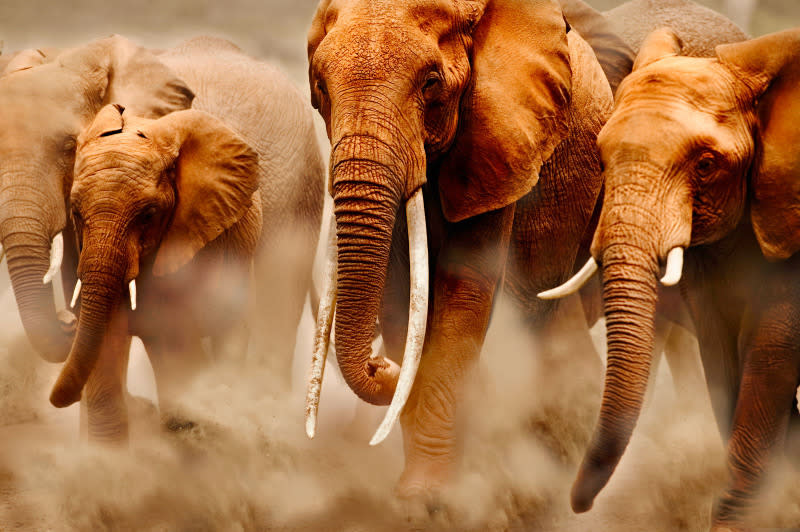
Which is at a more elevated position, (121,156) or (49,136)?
(121,156)

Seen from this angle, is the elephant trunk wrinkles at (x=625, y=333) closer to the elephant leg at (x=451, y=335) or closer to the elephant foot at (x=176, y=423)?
the elephant leg at (x=451, y=335)

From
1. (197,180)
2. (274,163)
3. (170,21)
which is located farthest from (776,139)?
(170,21)

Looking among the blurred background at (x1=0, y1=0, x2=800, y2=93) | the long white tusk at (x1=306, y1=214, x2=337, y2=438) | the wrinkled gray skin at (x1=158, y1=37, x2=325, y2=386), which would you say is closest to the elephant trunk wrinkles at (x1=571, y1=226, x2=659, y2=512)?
the long white tusk at (x1=306, y1=214, x2=337, y2=438)

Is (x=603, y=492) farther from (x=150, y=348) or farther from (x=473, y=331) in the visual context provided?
(x=150, y=348)

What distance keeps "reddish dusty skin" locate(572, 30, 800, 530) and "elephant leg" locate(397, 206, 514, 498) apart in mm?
637

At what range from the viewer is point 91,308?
4.13 m

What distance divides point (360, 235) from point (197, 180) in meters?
1.30

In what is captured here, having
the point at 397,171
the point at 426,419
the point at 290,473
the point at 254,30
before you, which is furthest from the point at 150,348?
the point at 254,30

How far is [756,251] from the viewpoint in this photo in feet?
11.8

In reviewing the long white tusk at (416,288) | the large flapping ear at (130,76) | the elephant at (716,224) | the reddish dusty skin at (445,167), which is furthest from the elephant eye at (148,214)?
the elephant at (716,224)

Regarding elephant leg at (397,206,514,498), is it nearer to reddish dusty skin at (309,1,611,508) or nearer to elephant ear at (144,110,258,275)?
reddish dusty skin at (309,1,611,508)

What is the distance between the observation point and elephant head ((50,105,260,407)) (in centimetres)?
414

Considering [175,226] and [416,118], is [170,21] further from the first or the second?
[416,118]

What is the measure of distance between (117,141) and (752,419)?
7.97ft
